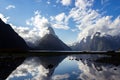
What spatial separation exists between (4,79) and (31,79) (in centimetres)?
589

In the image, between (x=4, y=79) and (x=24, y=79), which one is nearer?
(x=4, y=79)

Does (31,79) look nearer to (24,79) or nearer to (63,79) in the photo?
(24,79)

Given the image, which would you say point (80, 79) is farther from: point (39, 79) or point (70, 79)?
point (39, 79)

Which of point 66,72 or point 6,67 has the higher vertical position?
point 6,67

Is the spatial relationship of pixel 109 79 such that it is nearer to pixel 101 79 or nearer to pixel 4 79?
pixel 101 79

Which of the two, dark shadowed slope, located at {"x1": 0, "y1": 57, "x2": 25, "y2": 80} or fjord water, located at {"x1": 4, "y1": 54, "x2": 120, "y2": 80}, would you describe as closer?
fjord water, located at {"x1": 4, "y1": 54, "x2": 120, "y2": 80}

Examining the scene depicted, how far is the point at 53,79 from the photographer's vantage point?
45.3m

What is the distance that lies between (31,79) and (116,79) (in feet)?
60.9

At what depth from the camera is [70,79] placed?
45250 millimetres

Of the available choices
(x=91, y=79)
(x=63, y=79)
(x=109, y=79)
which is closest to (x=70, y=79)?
(x=63, y=79)

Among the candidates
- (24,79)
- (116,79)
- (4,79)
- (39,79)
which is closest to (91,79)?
(116,79)

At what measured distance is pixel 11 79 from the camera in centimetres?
4431

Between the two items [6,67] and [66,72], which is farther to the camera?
[6,67]

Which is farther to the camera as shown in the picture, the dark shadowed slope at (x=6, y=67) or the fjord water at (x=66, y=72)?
the dark shadowed slope at (x=6, y=67)
